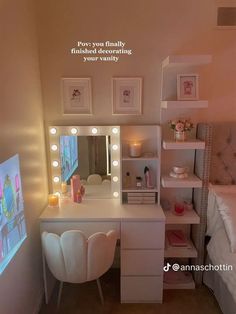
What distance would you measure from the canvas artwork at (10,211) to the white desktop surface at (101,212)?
336 millimetres

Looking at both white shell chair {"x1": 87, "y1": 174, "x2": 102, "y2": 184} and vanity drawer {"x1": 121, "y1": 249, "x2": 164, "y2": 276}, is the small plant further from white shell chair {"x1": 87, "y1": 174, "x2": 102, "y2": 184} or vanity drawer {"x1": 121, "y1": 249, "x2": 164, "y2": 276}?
vanity drawer {"x1": 121, "y1": 249, "x2": 164, "y2": 276}

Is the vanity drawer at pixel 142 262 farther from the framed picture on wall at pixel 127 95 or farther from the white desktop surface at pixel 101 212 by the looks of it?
the framed picture on wall at pixel 127 95

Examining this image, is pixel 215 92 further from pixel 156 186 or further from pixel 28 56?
pixel 28 56

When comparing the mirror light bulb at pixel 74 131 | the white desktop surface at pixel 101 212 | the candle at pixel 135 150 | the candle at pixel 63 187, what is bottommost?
the white desktop surface at pixel 101 212

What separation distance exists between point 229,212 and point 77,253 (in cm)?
116

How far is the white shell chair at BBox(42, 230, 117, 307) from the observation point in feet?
5.97

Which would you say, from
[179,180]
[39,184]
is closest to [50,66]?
[39,184]

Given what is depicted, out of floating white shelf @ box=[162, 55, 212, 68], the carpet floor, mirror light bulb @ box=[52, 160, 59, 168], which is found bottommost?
the carpet floor

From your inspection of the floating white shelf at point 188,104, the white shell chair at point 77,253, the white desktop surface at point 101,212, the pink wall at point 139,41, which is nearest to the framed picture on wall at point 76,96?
the pink wall at point 139,41

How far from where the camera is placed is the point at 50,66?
2229 mm

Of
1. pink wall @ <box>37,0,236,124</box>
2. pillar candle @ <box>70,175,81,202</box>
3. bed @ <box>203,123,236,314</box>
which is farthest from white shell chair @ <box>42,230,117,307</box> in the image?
pink wall @ <box>37,0,236,124</box>

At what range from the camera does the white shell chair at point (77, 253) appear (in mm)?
1818

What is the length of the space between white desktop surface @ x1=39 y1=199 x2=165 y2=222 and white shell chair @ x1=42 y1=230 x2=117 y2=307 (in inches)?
6.1

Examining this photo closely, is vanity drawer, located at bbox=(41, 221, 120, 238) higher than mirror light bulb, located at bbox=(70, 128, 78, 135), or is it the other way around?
mirror light bulb, located at bbox=(70, 128, 78, 135)
